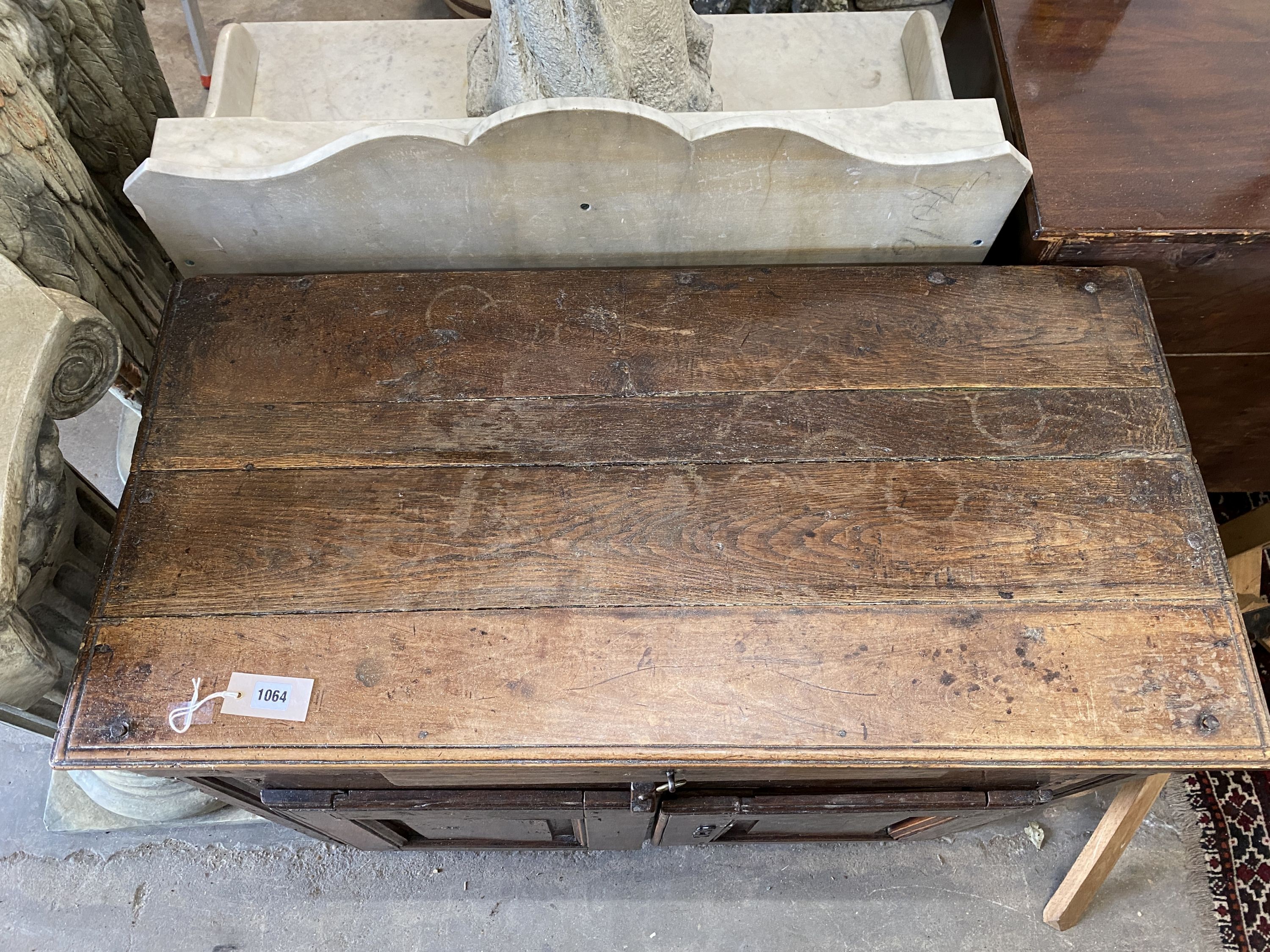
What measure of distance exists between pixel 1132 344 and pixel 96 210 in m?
1.65

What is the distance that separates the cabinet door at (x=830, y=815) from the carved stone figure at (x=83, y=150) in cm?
128

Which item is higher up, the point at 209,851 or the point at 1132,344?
the point at 1132,344

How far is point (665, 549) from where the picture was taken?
1203 millimetres

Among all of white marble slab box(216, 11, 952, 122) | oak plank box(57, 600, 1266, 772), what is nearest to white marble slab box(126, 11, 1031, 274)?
white marble slab box(216, 11, 952, 122)

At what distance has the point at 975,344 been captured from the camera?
4.47 feet

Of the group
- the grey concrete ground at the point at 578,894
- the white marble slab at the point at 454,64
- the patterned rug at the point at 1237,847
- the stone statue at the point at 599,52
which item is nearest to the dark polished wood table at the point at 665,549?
the stone statue at the point at 599,52

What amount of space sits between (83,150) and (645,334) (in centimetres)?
99

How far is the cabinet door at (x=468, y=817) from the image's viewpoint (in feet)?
4.72

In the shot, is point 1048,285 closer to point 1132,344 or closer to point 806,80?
point 1132,344

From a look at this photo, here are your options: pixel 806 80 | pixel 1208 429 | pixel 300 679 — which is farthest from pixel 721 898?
pixel 806 80

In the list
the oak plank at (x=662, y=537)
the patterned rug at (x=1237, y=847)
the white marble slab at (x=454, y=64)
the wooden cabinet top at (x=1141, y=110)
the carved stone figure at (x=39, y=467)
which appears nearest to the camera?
the carved stone figure at (x=39, y=467)

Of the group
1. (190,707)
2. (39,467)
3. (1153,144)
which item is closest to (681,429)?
(190,707)

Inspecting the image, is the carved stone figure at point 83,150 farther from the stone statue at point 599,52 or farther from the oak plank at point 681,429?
the stone statue at point 599,52

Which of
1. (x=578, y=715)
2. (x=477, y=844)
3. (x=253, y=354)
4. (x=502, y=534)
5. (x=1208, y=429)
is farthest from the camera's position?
(x=1208, y=429)
